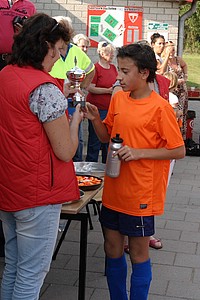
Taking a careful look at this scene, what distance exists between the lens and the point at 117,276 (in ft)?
11.2

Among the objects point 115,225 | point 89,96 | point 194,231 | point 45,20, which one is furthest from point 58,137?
point 89,96

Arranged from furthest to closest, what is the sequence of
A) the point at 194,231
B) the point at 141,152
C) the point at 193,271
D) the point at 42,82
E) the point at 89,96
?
the point at 89,96 < the point at 194,231 < the point at 193,271 < the point at 141,152 < the point at 42,82

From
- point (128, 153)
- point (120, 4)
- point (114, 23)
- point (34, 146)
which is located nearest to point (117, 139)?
point (128, 153)

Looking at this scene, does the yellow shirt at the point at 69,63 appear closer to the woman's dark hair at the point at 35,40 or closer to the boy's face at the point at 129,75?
the boy's face at the point at 129,75

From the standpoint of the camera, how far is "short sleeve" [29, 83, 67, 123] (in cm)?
264

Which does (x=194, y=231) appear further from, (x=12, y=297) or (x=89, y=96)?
(x=12, y=297)

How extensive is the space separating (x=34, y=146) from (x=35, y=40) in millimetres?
498

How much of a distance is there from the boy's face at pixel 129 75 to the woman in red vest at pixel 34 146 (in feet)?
1.47

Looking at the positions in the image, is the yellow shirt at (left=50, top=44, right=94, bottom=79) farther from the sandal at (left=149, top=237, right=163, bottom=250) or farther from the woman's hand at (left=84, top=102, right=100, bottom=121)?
the woman's hand at (left=84, top=102, right=100, bottom=121)

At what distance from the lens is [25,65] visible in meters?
2.72

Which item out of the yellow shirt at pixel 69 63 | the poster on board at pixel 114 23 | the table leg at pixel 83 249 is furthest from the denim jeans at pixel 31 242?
the poster on board at pixel 114 23

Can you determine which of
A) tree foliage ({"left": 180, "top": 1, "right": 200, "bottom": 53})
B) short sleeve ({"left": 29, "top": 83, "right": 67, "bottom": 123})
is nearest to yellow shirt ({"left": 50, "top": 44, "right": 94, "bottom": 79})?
short sleeve ({"left": 29, "top": 83, "right": 67, "bottom": 123})

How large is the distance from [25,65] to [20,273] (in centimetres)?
103

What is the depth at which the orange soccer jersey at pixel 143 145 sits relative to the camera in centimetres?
Result: 316
